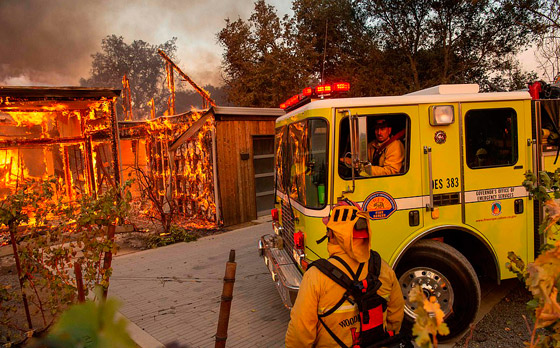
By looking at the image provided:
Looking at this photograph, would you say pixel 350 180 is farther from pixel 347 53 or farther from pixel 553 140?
pixel 347 53

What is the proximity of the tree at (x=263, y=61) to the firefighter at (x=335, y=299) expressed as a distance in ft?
64.1

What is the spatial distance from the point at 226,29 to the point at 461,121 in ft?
69.0

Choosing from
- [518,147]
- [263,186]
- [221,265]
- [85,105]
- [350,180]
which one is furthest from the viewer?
[263,186]

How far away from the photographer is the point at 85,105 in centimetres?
1062

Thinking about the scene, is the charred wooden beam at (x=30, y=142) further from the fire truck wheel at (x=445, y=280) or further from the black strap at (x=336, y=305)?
the black strap at (x=336, y=305)

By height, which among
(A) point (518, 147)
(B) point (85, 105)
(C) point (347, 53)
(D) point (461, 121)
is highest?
(C) point (347, 53)

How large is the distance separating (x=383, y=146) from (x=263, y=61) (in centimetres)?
1955

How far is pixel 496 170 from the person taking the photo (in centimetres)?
441

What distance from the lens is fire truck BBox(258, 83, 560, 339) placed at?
4070mm

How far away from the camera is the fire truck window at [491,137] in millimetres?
4371

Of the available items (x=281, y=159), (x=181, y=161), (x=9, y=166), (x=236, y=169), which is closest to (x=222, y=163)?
(x=236, y=169)

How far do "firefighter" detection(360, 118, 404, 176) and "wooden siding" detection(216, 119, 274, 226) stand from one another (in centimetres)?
647

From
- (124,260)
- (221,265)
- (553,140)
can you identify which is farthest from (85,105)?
(553,140)

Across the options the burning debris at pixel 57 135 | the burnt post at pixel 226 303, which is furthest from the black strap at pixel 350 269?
the burning debris at pixel 57 135
